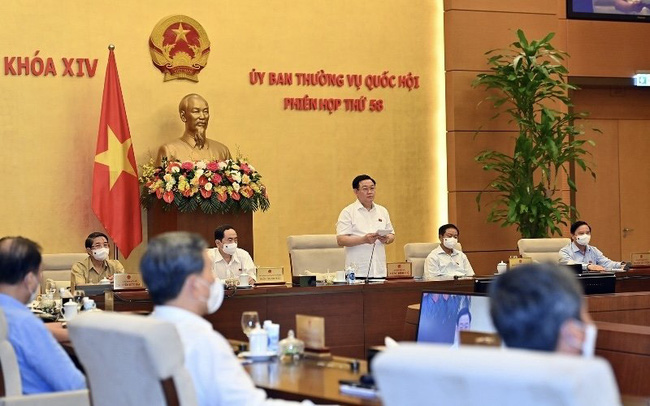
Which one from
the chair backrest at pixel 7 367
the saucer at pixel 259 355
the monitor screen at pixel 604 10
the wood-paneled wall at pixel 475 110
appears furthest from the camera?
the monitor screen at pixel 604 10

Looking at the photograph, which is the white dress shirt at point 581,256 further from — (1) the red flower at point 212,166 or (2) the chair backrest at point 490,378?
(2) the chair backrest at point 490,378

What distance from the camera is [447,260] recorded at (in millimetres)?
8508

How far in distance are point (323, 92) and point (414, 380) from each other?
876 cm

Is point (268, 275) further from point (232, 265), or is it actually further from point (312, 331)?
point (312, 331)

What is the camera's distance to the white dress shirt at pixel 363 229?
28.0 feet

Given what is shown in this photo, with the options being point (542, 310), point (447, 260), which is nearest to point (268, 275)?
point (447, 260)

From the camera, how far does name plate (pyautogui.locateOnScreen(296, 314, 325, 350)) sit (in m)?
3.98

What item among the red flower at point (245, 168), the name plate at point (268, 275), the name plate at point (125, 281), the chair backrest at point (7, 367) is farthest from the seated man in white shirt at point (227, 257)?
the chair backrest at point (7, 367)

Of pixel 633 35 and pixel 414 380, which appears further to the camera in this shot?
pixel 633 35

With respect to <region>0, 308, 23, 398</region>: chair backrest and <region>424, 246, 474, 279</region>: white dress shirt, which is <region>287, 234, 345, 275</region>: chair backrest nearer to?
<region>424, 246, 474, 279</region>: white dress shirt

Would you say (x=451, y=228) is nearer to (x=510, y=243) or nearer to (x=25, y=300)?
(x=510, y=243)

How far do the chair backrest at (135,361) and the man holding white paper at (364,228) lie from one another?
18.3ft

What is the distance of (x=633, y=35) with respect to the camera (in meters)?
11.7

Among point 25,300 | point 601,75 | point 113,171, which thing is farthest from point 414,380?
point 601,75
